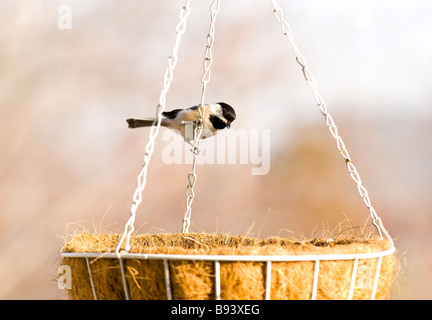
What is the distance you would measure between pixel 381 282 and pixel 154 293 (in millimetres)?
527

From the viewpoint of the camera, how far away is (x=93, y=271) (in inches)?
42.0

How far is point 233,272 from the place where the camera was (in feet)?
3.18

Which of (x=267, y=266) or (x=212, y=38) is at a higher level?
(x=212, y=38)

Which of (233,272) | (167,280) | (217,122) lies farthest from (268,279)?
(217,122)

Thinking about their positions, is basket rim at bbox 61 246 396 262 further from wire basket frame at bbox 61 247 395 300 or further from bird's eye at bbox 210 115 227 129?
bird's eye at bbox 210 115 227 129

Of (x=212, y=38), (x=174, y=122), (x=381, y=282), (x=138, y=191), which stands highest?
(x=212, y=38)

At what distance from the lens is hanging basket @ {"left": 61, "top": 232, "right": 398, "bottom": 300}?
38.1 inches

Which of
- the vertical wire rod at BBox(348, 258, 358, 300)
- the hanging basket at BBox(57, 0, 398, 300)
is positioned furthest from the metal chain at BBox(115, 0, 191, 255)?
the vertical wire rod at BBox(348, 258, 358, 300)

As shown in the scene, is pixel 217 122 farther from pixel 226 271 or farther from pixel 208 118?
pixel 226 271

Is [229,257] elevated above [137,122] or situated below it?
below
